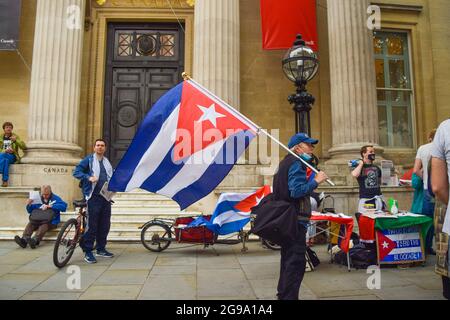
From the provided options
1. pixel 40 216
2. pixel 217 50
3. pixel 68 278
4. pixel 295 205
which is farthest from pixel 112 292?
pixel 217 50

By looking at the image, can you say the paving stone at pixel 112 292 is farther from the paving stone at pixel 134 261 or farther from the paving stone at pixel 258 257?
the paving stone at pixel 258 257

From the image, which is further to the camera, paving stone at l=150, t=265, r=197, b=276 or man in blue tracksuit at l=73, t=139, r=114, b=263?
man in blue tracksuit at l=73, t=139, r=114, b=263

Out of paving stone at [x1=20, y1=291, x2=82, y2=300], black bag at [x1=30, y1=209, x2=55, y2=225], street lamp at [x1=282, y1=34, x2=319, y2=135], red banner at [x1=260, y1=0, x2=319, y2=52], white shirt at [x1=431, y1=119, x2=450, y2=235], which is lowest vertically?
paving stone at [x1=20, y1=291, x2=82, y2=300]

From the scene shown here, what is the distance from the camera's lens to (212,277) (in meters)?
5.28

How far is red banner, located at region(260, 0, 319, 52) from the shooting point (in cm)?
1140

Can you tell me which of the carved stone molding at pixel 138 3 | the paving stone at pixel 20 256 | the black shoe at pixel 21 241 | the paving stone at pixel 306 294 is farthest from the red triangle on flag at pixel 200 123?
the carved stone molding at pixel 138 3

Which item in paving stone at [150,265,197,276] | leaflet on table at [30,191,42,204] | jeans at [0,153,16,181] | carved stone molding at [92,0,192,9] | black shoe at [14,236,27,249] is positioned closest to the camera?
paving stone at [150,265,197,276]

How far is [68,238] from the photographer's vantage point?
6098 mm

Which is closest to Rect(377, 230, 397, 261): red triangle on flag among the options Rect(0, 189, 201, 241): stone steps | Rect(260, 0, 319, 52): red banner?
Rect(0, 189, 201, 241): stone steps

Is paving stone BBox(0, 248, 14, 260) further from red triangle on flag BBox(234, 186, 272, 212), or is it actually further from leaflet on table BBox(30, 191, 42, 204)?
red triangle on flag BBox(234, 186, 272, 212)

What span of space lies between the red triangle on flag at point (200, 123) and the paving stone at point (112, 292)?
5.92 ft
